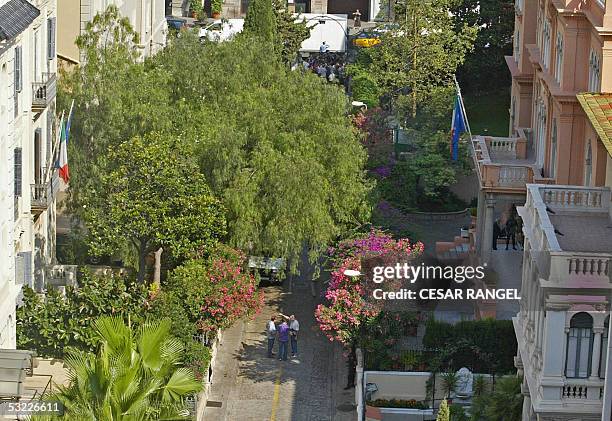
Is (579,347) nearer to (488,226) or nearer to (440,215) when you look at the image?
(488,226)

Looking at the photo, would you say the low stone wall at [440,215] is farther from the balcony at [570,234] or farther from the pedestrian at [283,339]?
the balcony at [570,234]

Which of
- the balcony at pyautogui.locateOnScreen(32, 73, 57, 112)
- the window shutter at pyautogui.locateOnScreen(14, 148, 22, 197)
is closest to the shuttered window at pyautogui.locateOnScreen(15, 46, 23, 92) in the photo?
the window shutter at pyautogui.locateOnScreen(14, 148, 22, 197)

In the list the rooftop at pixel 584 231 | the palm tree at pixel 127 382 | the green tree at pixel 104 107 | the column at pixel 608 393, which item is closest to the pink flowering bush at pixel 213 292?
the green tree at pixel 104 107

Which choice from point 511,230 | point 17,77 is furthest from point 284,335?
point 17,77

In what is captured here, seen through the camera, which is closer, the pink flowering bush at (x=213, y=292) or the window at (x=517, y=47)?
the pink flowering bush at (x=213, y=292)

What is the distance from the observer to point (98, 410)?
3781 centimetres

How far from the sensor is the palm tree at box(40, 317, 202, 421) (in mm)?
38094

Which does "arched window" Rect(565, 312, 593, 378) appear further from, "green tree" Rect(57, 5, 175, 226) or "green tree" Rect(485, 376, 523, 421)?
"green tree" Rect(57, 5, 175, 226)

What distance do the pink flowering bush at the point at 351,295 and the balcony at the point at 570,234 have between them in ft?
31.1

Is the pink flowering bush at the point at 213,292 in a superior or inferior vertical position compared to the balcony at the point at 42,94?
inferior

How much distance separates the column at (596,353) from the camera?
39688 millimetres

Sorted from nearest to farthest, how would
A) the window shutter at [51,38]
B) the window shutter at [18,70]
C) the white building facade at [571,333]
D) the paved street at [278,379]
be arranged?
1. the white building facade at [571,333]
2. the window shutter at [18,70]
3. the paved street at [278,379]
4. the window shutter at [51,38]

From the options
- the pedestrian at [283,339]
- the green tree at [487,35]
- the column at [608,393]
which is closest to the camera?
the column at [608,393]

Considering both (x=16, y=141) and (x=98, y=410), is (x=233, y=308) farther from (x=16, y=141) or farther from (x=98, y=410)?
(x=98, y=410)
